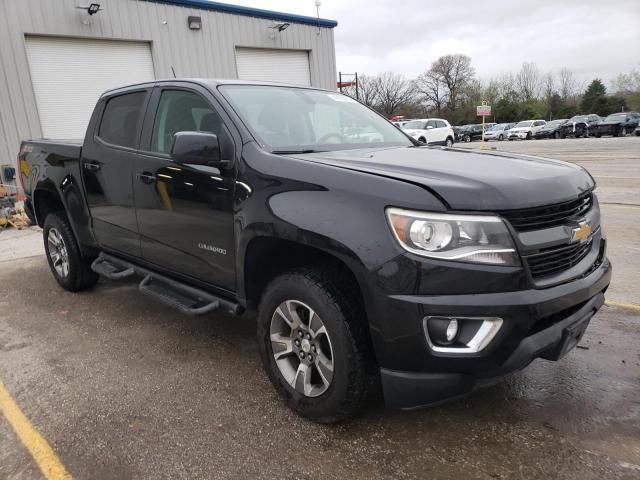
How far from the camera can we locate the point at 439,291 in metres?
2.12

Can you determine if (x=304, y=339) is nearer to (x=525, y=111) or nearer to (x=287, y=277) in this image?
(x=287, y=277)

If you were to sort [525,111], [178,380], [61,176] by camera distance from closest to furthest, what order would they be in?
[178,380]
[61,176]
[525,111]

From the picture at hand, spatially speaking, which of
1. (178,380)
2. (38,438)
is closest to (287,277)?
(178,380)

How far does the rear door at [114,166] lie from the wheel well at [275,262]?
138 centimetres

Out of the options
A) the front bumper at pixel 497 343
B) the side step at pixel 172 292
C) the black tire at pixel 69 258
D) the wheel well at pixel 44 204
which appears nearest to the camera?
the front bumper at pixel 497 343

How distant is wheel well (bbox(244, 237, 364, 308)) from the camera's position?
2.62 metres

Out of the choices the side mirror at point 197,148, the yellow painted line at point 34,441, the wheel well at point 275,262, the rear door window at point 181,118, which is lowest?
the yellow painted line at point 34,441

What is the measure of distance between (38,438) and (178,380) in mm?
847

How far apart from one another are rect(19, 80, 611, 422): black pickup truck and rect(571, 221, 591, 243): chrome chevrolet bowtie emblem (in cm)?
1

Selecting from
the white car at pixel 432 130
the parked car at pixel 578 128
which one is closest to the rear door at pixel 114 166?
the white car at pixel 432 130

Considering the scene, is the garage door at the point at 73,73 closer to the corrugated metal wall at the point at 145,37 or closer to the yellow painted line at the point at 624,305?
the corrugated metal wall at the point at 145,37

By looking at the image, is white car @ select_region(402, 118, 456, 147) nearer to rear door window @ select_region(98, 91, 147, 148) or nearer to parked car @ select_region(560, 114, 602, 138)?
parked car @ select_region(560, 114, 602, 138)

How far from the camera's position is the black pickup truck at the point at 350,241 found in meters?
2.15

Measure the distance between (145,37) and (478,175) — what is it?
14.0 meters
